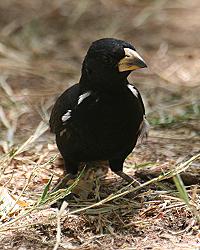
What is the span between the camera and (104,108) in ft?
10.9

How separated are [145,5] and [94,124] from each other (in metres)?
3.97

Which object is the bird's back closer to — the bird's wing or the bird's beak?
the bird's wing

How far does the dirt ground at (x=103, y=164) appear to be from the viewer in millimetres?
3115

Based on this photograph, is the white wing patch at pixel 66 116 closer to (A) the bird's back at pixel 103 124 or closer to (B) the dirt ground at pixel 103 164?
(A) the bird's back at pixel 103 124

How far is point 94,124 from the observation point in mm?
3324

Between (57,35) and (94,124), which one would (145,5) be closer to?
(57,35)

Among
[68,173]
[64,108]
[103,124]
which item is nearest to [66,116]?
[64,108]

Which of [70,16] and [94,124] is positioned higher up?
[94,124]

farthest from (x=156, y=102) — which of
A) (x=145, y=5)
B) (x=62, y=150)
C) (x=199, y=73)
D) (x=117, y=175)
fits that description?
(x=145, y=5)

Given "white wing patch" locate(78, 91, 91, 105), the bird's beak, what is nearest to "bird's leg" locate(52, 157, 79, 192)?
"white wing patch" locate(78, 91, 91, 105)

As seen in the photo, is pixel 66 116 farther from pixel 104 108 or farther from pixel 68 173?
pixel 68 173

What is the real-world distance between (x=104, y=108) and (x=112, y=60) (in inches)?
10.3

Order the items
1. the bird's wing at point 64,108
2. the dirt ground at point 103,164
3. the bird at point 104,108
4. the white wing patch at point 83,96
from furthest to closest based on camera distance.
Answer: the bird's wing at point 64,108
the white wing patch at point 83,96
the bird at point 104,108
the dirt ground at point 103,164

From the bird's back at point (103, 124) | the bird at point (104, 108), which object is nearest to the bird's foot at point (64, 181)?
the bird at point (104, 108)
